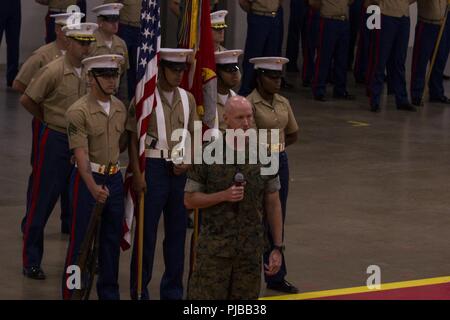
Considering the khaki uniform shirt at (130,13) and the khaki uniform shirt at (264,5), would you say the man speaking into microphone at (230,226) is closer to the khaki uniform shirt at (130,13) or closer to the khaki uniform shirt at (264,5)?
the khaki uniform shirt at (130,13)

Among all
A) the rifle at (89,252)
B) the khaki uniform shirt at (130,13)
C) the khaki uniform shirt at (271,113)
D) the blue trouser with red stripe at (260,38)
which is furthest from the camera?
the blue trouser with red stripe at (260,38)

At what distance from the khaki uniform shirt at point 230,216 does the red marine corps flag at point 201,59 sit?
6.56 feet

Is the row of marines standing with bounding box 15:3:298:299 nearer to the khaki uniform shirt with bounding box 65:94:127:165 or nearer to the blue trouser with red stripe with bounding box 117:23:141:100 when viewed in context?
the khaki uniform shirt with bounding box 65:94:127:165

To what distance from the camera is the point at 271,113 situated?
10188mm

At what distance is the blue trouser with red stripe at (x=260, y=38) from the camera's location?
1872 centimetres

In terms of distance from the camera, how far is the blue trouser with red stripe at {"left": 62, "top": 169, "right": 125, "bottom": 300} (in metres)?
9.41

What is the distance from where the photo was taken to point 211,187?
8359mm

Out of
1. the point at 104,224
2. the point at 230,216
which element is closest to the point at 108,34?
the point at 104,224

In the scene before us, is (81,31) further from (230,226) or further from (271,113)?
(230,226)

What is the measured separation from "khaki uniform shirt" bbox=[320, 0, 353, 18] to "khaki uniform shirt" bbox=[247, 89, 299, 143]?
9018 millimetres

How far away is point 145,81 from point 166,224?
3.64 feet

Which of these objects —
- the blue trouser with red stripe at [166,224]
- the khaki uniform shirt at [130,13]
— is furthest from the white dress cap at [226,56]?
the khaki uniform shirt at [130,13]

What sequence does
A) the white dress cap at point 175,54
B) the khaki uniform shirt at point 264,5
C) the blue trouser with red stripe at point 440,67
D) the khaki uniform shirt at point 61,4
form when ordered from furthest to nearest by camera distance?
the blue trouser with red stripe at point 440,67, the khaki uniform shirt at point 61,4, the khaki uniform shirt at point 264,5, the white dress cap at point 175,54
